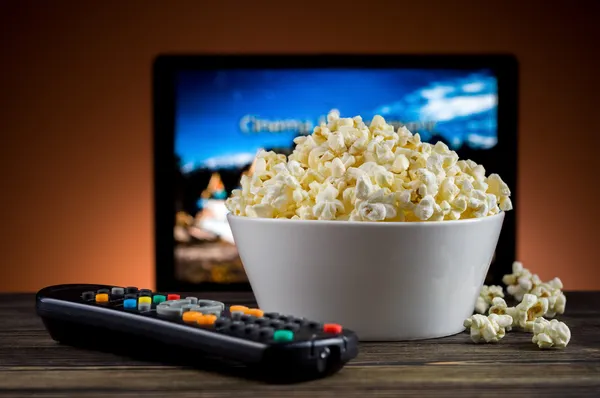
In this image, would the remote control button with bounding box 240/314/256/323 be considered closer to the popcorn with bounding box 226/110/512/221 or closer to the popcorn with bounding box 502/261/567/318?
the popcorn with bounding box 226/110/512/221

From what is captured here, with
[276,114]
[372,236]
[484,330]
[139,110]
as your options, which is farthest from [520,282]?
[139,110]

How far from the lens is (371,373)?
2.17 ft

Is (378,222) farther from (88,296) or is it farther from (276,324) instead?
(88,296)

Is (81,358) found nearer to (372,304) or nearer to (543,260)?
(372,304)

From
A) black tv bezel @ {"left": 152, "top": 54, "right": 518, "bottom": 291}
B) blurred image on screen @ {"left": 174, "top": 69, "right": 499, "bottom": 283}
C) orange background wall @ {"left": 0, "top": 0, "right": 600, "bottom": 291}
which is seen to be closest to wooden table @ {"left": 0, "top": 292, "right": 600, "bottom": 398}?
blurred image on screen @ {"left": 174, "top": 69, "right": 499, "bottom": 283}

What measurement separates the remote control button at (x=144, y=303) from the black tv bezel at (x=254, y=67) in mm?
2743

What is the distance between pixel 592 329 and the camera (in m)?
0.89

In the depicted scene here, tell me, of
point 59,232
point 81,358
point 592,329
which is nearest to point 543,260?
point 59,232

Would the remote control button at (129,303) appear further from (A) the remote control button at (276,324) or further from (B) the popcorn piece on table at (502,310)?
(B) the popcorn piece on table at (502,310)

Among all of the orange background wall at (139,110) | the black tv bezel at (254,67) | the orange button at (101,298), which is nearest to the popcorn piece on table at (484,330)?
the orange button at (101,298)

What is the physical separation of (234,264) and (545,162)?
5.32 ft

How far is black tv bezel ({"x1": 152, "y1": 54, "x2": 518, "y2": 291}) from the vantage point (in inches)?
139

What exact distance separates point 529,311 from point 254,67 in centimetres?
281

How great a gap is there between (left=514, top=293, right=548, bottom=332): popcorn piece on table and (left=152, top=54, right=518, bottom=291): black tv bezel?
105 inches
